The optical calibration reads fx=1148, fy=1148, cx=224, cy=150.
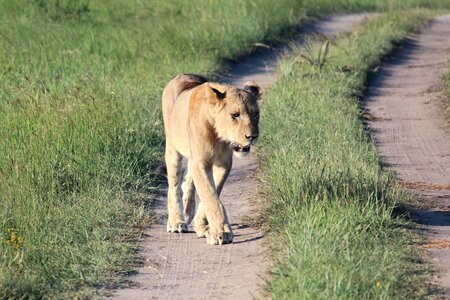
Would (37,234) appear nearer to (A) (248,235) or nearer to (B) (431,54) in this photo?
(A) (248,235)

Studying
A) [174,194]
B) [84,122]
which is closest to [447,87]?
[84,122]

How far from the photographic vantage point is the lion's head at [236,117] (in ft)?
21.6

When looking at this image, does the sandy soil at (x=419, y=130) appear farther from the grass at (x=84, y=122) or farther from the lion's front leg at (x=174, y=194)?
the grass at (x=84, y=122)

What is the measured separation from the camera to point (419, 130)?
1147 centimetres

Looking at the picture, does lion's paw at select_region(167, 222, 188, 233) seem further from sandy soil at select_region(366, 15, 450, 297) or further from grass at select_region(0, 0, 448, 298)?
sandy soil at select_region(366, 15, 450, 297)

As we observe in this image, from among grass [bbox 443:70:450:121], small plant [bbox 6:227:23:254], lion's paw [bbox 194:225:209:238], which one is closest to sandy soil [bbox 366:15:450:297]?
grass [bbox 443:70:450:121]

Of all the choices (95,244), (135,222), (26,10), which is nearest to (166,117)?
(135,222)

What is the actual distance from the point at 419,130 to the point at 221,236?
5.15 m

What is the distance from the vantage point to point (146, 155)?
9.03 metres

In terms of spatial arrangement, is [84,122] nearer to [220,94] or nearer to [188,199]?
[188,199]

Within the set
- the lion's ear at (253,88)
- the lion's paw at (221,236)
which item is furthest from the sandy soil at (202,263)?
the lion's ear at (253,88)

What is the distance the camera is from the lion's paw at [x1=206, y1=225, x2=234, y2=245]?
6758 mm

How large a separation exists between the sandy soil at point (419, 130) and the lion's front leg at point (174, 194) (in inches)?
60.9

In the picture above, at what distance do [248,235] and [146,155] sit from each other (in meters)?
2.18
